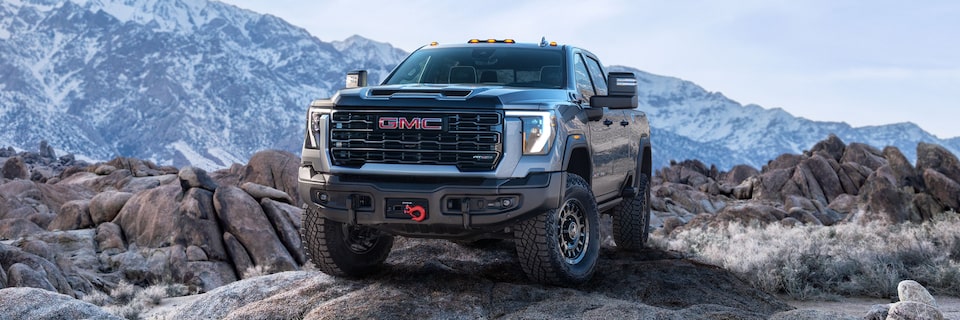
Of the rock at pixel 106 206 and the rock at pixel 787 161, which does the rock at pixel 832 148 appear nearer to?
the rock at pixel 787 161

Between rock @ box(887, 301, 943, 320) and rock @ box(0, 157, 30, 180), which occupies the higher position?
rock @ box(887, 301, 943, 320)

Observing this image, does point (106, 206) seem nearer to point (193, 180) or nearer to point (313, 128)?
point (193, 180)

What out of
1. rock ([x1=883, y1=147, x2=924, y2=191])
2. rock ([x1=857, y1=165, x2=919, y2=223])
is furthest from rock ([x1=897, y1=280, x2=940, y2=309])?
rock ([x1=883, y1=147, x2=924, y2=191])

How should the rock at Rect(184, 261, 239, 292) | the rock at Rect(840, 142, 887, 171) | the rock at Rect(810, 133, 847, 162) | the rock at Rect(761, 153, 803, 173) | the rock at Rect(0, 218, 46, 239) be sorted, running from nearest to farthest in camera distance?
the rock at Rect(184, 261, 239, 292) < the rock at Rect(0, 218, 46, 239) < the rock at Rect(840, 142, 887, 171) < the rock at Rect(810, 133, 847, 162) < the rock at Rect(761, 153, 803, 173)

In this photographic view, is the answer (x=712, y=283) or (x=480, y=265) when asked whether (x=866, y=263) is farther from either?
(x=480, y=265)

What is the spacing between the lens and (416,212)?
7883mm

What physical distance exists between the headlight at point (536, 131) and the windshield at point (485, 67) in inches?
56.4

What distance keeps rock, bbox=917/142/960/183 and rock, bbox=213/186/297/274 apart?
715 inches

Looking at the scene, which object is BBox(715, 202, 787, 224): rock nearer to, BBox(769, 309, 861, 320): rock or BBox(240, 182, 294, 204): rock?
BBox(240, 182, 294, 204): rock

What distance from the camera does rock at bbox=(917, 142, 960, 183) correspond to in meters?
26.6

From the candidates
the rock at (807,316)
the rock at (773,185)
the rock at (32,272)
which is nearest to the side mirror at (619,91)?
the rock at (807,316)

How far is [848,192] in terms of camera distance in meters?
49.9

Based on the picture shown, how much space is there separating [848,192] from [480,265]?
Result: 1769 inches

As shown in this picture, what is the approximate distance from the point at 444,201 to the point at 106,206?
717 inches
